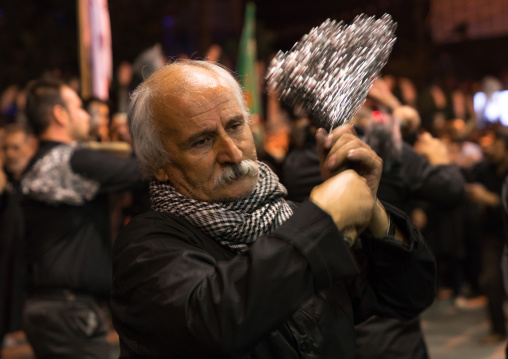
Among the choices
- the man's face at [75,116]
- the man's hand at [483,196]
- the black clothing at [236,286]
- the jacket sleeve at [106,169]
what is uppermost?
the black clothing at [236,286]

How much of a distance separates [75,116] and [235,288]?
3237 millimetres

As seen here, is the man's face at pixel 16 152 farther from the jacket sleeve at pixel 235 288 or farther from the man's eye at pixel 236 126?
the jacket sleeve at pixel 235 288

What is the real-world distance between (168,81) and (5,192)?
457cm

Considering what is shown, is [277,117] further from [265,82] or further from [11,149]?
[265,82]

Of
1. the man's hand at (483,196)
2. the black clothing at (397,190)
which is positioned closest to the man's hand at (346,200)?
the black clothing at (397,190)

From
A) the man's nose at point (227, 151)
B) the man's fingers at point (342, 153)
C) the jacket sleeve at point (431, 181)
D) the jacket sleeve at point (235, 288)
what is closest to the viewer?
the jacket sleeve at point (235, 288)

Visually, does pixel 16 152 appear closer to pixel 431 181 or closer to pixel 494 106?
pixel 431 181

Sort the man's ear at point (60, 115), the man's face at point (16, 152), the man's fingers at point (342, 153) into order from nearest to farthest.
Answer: the man's fingers at point (342, 153) < the man's ear at point (60, 115) < the man's face at point (16, 152)

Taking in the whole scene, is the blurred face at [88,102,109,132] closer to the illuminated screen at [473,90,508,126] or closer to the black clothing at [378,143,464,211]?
the black clothing at [378,143,464,211]

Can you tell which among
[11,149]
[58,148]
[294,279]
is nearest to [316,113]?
[294,279]

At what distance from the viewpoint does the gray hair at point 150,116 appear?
1920mm

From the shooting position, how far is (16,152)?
306 inches

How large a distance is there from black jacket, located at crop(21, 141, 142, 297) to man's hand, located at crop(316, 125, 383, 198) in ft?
8.48

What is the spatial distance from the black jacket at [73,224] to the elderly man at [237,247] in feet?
7.36
